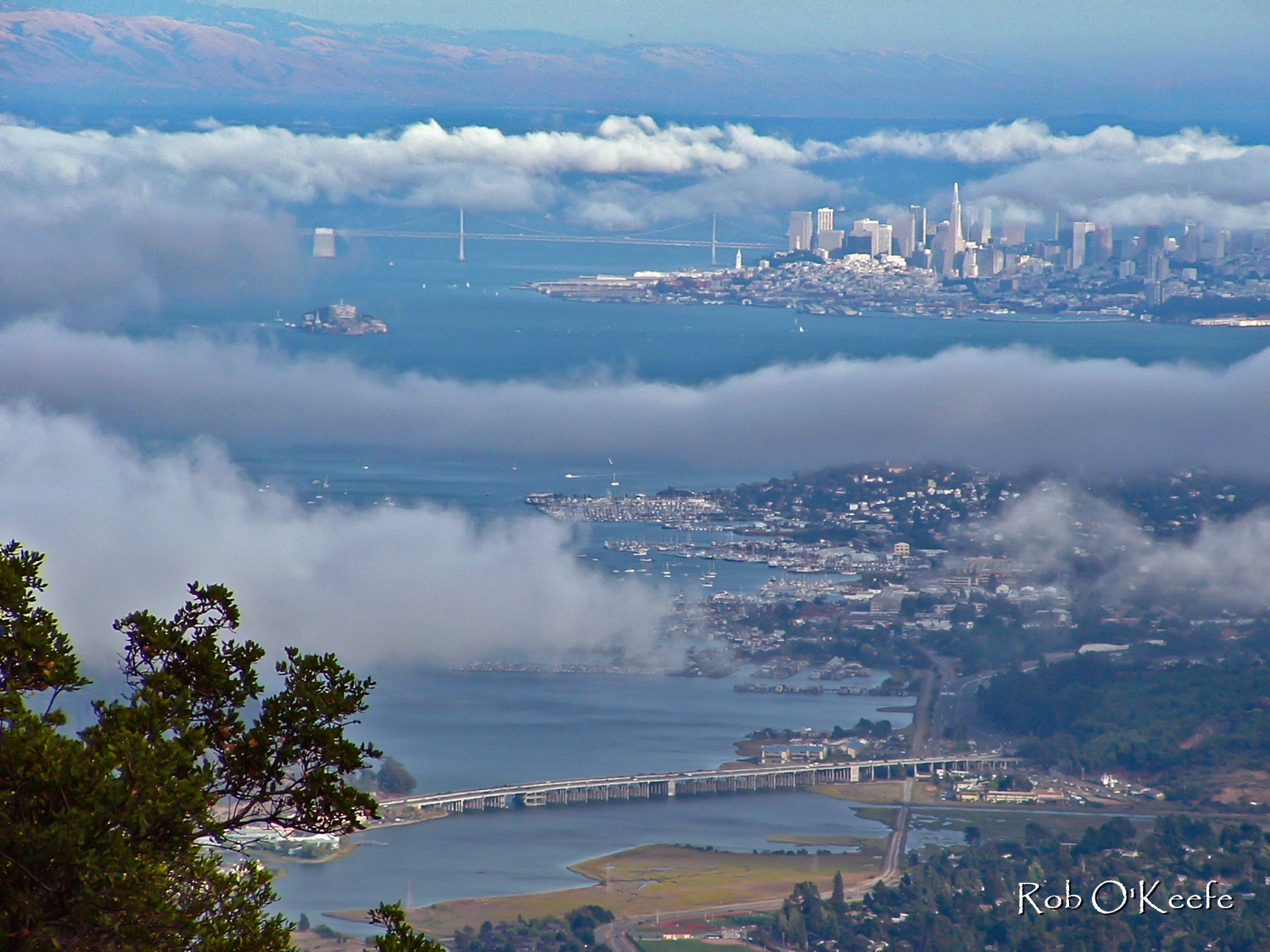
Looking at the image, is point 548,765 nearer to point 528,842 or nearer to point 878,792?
point 528,842

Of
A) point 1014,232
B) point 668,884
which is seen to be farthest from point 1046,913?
point 1014,232

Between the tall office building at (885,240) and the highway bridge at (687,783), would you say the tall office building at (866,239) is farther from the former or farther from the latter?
the highway bridge at (687,783)

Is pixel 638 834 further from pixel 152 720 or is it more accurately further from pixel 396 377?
pixel 396 377

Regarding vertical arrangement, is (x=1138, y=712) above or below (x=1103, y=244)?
below

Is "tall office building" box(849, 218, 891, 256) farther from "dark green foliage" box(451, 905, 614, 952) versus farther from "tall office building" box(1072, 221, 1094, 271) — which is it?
"dark green foliage" box(451, 905, 614, 952)

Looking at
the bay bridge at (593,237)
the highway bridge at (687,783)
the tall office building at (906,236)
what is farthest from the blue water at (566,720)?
the bay bridge at (593,237)
